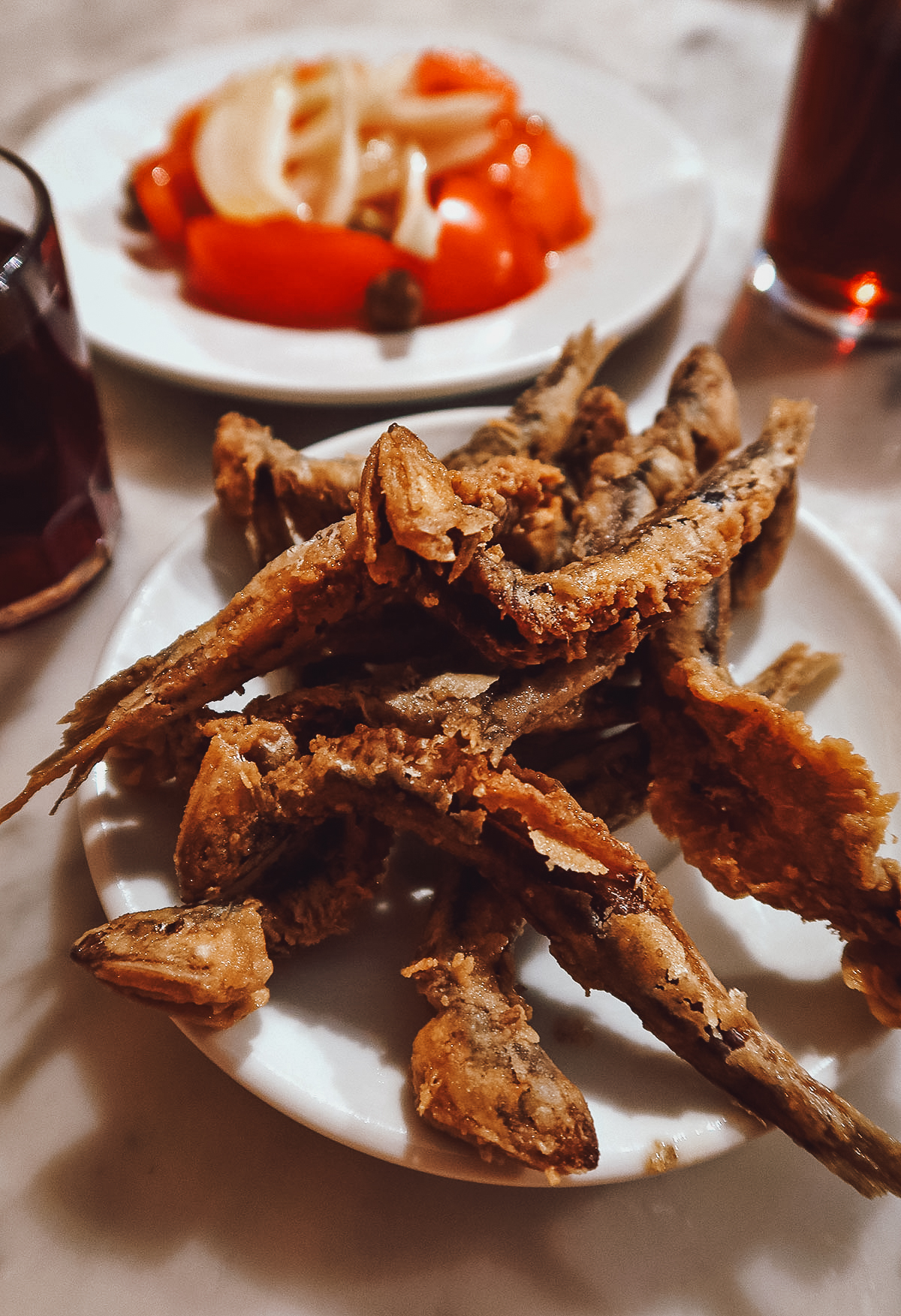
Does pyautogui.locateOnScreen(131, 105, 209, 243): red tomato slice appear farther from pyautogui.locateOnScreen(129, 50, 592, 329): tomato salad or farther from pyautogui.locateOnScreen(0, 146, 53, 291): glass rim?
pyautogui.locateOnScreen(0, 146, 53, 291): glass rim

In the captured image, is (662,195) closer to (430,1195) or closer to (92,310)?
(92,310)

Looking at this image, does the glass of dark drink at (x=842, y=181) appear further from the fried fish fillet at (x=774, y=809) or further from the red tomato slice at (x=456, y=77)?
the fried fish fillet at (x=774, y=809)

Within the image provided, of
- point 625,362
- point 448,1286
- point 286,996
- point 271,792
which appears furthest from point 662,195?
point 448,1286

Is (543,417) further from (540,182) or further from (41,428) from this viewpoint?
(540,182)

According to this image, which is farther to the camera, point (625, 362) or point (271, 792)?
point (625, 362)

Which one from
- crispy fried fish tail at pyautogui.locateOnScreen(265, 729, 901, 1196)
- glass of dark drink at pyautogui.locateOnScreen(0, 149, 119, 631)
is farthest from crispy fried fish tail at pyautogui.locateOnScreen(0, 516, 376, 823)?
glass of dark drink at pyautogui.locateOnScreen(0, 149, 119, 631)

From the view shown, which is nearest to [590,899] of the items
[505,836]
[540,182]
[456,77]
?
[505,836]
